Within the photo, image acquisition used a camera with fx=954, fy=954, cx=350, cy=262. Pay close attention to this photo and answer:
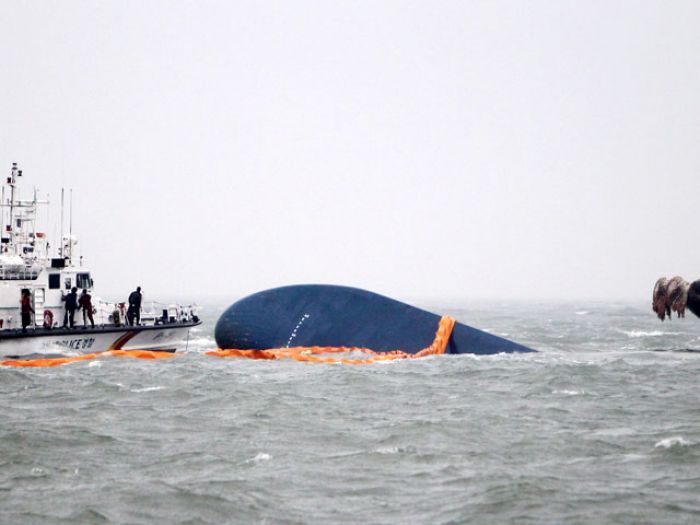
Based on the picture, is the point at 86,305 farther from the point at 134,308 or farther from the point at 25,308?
the point at 25,308

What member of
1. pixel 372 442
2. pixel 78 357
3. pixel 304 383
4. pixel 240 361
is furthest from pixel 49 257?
pixel 372 442

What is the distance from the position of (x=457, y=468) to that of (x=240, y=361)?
1869 cm

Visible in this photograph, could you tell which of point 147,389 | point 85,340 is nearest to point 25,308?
point 85,340

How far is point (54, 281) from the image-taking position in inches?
1485

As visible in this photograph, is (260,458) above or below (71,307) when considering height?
below

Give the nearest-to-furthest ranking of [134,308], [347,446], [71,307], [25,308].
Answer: [347,446] < [25,308] < [71,307] < [134,308]

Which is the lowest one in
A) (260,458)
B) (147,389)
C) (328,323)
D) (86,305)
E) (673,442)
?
(260,458)

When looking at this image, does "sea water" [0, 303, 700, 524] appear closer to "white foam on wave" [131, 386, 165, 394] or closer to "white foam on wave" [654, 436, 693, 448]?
"white foam on wave" [654, 436, 693, 448]

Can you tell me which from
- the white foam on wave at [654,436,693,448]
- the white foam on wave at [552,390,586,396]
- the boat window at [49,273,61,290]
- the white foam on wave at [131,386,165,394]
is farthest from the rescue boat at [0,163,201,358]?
the white foam on wave at [654,436,693,448]

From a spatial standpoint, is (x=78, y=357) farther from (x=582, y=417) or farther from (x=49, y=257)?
(x=582, y=417)

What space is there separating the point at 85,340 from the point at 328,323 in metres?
9.39

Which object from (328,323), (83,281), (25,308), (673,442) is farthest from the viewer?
(83,281)

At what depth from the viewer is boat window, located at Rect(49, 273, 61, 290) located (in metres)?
37.7

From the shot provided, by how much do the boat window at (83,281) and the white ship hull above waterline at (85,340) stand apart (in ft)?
7.72
